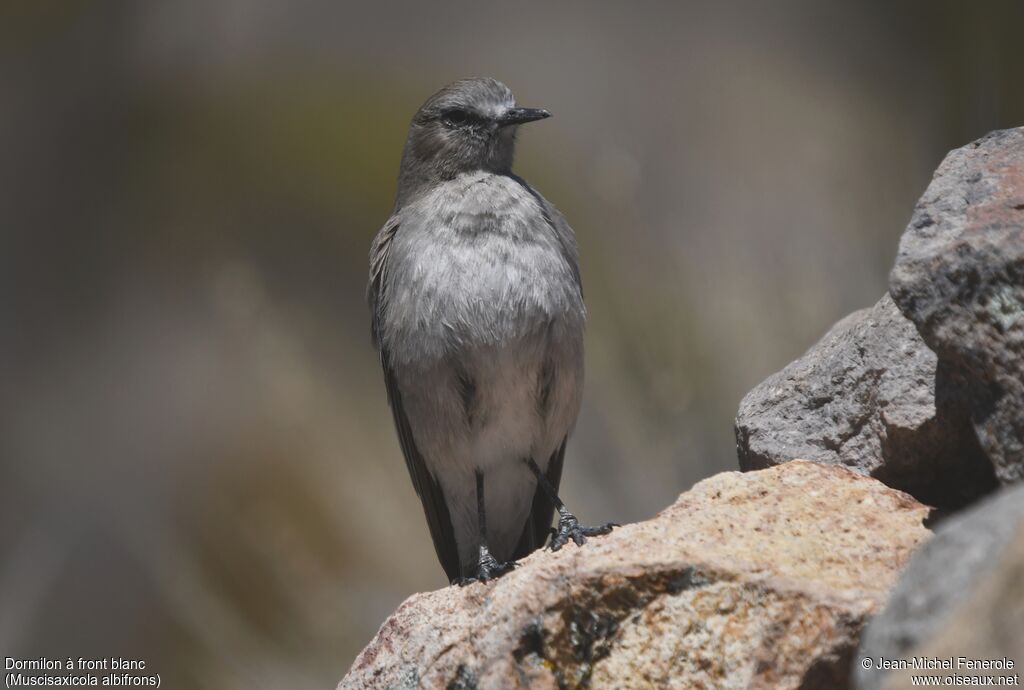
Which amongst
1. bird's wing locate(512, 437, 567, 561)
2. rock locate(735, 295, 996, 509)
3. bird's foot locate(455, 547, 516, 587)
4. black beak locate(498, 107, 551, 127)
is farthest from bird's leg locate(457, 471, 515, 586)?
black beak locate(498, 107, 551, 127)

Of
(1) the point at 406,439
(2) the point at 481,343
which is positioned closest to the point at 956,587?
(2) the point at 481,343

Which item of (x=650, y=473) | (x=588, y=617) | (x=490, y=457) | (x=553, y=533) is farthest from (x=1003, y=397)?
(x=650, y=473)

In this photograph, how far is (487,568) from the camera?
16.3ft

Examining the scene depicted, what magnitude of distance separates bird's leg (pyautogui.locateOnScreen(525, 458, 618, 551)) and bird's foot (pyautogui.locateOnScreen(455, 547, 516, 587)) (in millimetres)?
200

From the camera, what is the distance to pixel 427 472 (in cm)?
560

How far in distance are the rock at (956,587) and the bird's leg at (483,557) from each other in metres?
2.36

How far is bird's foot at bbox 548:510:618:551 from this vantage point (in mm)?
4656

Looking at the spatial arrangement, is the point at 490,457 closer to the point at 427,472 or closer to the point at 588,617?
the point at 427,472

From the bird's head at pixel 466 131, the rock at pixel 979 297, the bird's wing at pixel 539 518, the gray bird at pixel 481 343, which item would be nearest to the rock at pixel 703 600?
the rock at pixel 979 297

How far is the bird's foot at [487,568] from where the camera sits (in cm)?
461

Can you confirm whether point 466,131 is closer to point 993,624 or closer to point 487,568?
point 487,568

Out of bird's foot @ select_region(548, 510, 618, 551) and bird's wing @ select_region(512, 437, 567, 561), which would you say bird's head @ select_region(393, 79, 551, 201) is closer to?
bird's wing @ select_region(512, 437, 567, 561)

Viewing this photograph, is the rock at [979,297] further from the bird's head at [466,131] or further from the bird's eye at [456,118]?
the bird's eye at [456,118]

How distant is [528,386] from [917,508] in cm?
201
